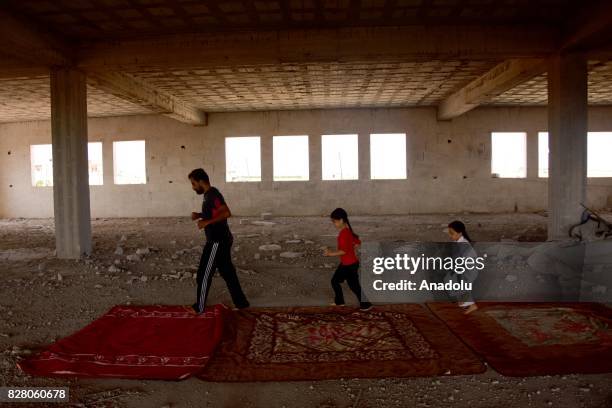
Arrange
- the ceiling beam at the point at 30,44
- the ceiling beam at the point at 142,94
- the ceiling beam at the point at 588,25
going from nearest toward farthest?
the ceiling beam at the point at 588,25, the ceiling beam at the point at 30,44, the ceiling beam at the point at 142,94

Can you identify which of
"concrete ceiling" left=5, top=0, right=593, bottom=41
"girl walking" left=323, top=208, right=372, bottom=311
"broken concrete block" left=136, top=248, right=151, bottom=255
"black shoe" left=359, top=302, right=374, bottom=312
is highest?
"concrete ceiling" left=5, top=0, right=593, bottom=41

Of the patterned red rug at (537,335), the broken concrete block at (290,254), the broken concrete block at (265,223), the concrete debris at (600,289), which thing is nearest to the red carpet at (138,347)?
the patterned red rug at (537,335)

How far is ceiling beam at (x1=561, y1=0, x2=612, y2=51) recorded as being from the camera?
6773 mm

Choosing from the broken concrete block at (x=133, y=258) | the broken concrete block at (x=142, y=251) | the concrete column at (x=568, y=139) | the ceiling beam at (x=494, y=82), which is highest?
the ceiling beam at (x=494, y=82)

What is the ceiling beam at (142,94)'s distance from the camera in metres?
10.3

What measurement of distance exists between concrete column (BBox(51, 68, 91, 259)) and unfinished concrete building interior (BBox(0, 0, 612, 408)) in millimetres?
42

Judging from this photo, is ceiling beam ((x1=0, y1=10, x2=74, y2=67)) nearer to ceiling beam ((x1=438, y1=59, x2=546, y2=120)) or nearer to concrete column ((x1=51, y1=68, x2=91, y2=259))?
concrete column ((x1=51, y1=68, x2=91, y2=259))

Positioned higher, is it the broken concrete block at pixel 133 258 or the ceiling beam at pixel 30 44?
the ceiling beam at pixel 30 44

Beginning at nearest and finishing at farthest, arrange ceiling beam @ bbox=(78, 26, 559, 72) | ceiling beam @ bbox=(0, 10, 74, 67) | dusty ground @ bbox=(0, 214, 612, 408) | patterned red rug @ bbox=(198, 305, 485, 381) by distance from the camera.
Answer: dusty ground @ bbox=(0, 214, 612, 408) < patterned red rug @ bbox=(198, 305, 485, 381) < ceiling beam @ bbox=(0, 10, 74, 67) < ceiling beam @ bbox=(78, 26, 559, 72)

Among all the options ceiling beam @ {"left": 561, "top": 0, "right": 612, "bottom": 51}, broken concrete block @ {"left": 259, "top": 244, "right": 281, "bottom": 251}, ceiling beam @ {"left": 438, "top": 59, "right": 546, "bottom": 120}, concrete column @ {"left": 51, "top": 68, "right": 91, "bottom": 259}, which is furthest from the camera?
ceiling beam @ {"left": 438, "top": 59, "right": 546, "bottom": 120}

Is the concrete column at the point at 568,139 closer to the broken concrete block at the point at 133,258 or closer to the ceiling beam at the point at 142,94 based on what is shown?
the broken concrete block at the point at 133,258

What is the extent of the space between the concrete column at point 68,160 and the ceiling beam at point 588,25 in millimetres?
9464

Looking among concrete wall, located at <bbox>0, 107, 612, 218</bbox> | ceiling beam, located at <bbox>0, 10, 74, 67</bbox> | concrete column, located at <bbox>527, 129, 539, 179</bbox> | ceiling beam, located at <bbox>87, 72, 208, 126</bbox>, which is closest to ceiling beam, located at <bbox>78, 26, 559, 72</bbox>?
ceiling beam, located at <bbox>0, 10, 74, 67</bbox>

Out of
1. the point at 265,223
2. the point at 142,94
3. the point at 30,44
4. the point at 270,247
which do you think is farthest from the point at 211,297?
the point at 265,223
